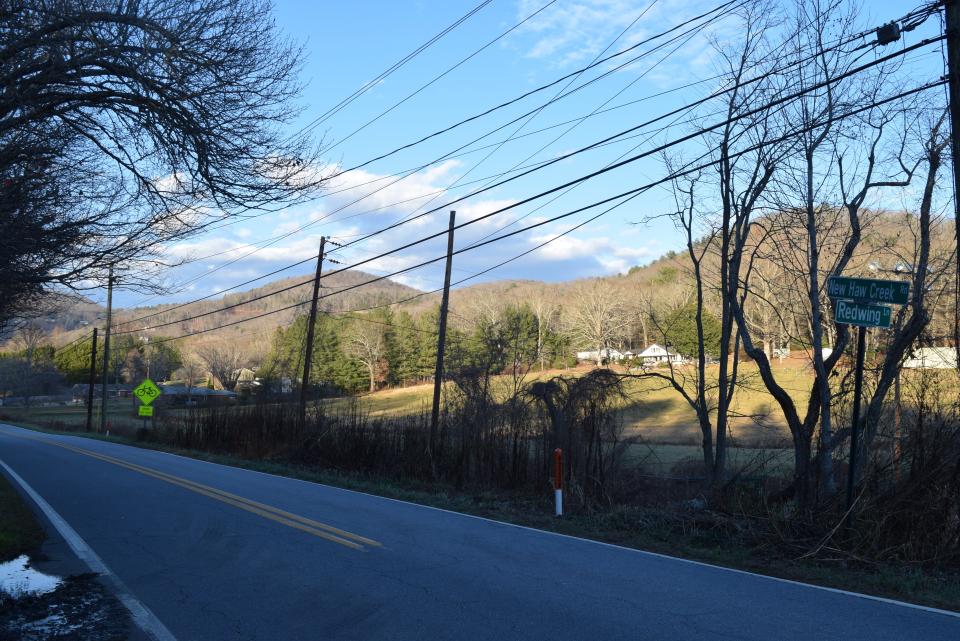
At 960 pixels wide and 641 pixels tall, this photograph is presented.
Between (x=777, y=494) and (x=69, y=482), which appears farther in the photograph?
(x=69, y=482)

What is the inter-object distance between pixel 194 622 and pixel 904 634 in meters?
5.84

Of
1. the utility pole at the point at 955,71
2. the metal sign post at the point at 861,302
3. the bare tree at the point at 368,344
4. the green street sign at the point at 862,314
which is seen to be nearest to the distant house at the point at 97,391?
the bare tree at the point at 368,344

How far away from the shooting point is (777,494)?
1234 cm

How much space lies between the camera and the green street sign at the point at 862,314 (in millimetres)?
9219

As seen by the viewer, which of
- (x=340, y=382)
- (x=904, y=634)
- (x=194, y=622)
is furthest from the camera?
(x=340, y=382)

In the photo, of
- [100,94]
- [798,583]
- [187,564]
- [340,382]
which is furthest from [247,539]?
[340,382]

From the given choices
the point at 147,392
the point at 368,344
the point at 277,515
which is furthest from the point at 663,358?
the point at 368,344

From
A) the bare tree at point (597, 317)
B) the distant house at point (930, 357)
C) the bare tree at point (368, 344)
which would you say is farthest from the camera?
the bare tree at point (368, 344)

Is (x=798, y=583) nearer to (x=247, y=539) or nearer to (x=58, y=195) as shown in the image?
(x=247, y=539)

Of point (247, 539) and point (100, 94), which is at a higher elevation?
point (100, 94)

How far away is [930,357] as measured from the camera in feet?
36.8

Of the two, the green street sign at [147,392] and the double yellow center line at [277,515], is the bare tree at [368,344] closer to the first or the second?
the green street sign at [147,392]

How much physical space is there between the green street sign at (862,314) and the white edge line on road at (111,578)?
8064 mm

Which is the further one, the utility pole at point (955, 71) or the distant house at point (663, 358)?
the distant house at point (663, 358)
